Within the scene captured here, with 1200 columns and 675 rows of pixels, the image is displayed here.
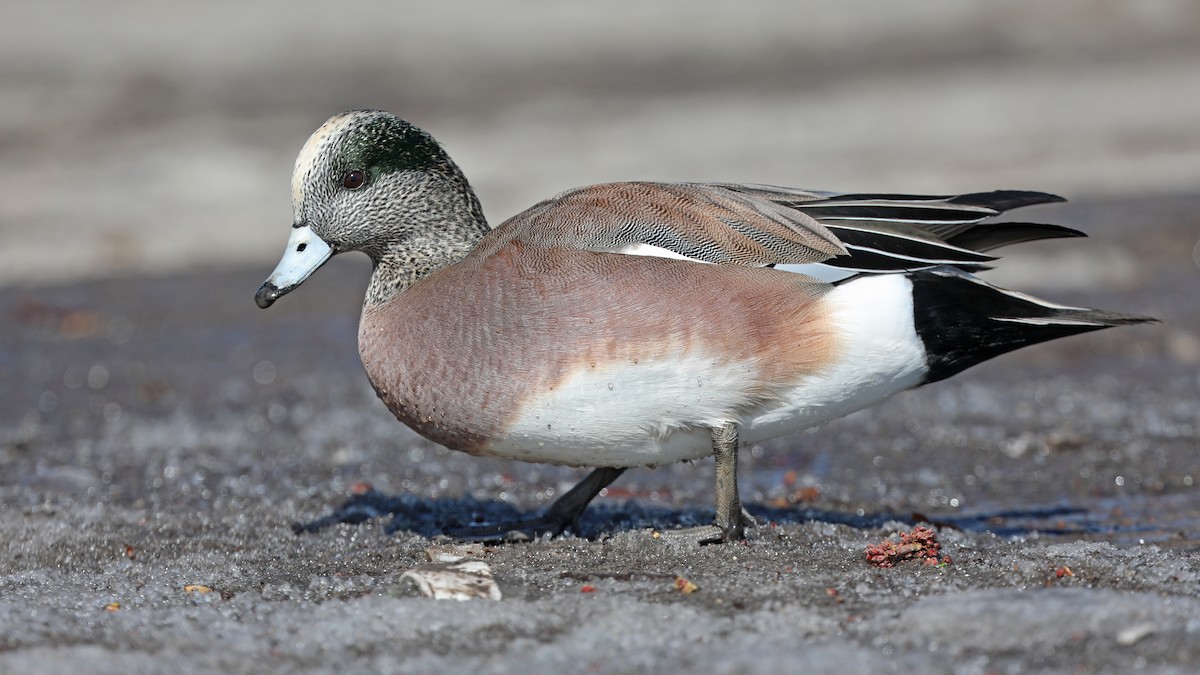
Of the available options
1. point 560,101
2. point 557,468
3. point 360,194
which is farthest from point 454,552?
point 560,101

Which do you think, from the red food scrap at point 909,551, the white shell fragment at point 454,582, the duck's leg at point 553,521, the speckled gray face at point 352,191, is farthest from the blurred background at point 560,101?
the red food scrap at point 909,551

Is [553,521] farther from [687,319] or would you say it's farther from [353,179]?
[353,179]

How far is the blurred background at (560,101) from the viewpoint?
35.3ft

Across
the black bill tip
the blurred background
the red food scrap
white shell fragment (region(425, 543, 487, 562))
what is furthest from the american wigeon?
the blurred background

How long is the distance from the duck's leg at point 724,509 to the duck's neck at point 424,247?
0.97 meters

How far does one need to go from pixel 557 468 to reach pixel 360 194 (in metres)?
1.79

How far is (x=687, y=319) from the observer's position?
3611mm

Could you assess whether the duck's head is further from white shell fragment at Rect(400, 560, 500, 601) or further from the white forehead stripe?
white shell fragment at Rect(400, 560, 500, 601)

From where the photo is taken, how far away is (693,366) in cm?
363

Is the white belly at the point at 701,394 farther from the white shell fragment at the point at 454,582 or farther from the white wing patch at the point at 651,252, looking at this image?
the white shell fragment at the point at 454,582

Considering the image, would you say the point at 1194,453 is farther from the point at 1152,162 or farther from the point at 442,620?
the point at 1152,162

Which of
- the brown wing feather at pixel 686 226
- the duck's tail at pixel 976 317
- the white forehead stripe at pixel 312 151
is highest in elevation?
the white forehead stripe at pixel 312 151

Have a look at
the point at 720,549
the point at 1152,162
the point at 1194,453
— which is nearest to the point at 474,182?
the point at 1152,162

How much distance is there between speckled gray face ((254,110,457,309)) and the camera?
160 inches
